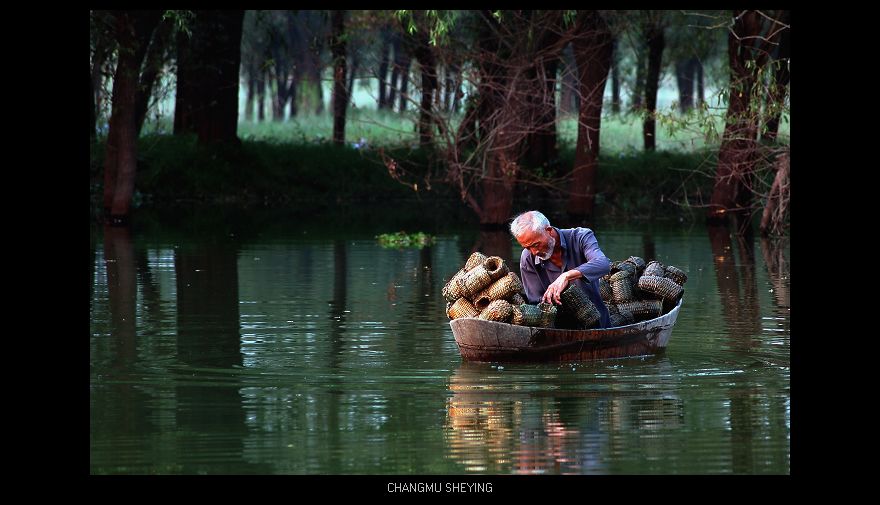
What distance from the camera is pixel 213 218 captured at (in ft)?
114

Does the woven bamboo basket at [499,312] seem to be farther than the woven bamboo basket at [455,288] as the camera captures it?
No

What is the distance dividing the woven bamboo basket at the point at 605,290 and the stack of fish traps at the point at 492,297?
1468 millimetres

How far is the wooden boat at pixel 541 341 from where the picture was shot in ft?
41.0

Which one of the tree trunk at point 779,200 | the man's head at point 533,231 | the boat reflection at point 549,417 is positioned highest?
the tree trunk at point 779,200

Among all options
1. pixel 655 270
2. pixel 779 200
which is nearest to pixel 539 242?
pixel 655 270

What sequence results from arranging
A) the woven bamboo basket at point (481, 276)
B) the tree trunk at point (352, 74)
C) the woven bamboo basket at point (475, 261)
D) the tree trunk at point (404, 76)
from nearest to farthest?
the woven bamboo basket at point (481, 276), the woven bamboo basket at point (475, 261), the tree trunk at point (404, 76), the tree trunk at point (352, 74)

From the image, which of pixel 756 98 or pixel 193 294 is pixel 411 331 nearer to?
pixel 193 294

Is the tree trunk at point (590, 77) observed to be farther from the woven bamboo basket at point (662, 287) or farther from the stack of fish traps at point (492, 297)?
the stack of fish traps at point (492, 297)

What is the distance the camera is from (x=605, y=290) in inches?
562

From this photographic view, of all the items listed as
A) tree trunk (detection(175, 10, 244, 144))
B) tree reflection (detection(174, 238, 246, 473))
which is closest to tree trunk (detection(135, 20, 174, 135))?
tree trunk (detection(175, 10, 244, 144))

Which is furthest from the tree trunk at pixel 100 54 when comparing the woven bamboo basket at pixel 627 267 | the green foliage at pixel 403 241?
the woven bamboo basket at pixel 627 267

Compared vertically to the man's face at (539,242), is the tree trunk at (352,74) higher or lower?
higher

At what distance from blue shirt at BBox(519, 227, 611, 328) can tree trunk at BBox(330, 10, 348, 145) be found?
18.4 m

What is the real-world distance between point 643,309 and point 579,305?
155 cm
